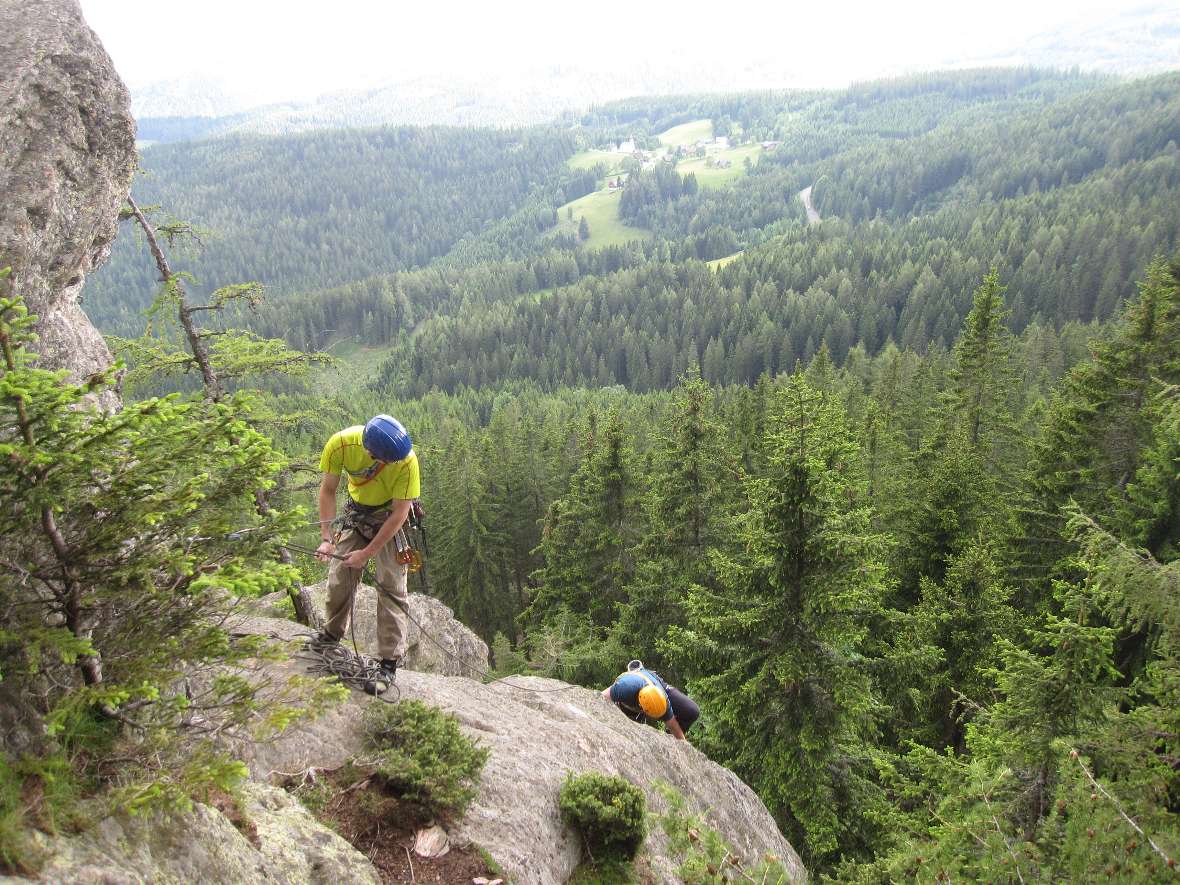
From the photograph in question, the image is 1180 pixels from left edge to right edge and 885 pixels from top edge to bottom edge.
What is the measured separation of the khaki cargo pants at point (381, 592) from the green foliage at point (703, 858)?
406 centimetres

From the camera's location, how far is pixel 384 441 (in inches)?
281

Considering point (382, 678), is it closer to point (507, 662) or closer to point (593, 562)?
point (593, 562)

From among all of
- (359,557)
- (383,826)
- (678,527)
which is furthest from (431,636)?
(383,826)

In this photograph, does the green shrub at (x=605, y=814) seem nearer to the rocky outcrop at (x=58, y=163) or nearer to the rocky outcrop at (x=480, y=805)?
the rocky outcrop at (x=480, y=805)

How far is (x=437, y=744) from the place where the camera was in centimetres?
700

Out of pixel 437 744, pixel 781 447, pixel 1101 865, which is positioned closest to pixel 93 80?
pixel 437 744

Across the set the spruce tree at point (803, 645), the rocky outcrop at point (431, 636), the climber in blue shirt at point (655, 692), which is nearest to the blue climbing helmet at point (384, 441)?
the climber in blue shirt at point (655, 692)

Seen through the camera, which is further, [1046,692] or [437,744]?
[1046,692]

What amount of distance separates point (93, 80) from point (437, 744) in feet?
27.2

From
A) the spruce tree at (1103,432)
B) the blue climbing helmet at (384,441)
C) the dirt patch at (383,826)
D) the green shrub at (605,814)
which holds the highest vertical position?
the blue climbing helmet at (384,441)

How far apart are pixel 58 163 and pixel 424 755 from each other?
719 centimetres

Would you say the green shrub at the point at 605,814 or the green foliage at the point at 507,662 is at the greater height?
the green shrub at the point at 605,814

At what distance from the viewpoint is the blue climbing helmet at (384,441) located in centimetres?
713

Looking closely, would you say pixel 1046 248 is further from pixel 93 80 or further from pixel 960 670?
pixel 93 80
